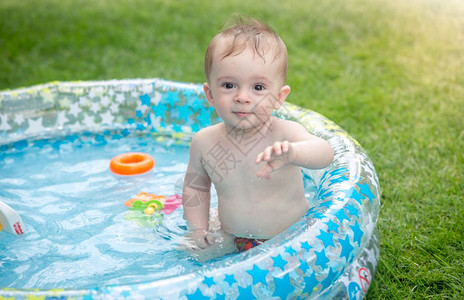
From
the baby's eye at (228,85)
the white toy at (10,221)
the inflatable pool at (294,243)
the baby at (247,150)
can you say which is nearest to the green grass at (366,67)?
the inflatable pool at (294,243)

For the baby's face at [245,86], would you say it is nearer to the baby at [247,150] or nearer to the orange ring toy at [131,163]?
the baby at [247,150]

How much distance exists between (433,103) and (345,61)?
1.47 m

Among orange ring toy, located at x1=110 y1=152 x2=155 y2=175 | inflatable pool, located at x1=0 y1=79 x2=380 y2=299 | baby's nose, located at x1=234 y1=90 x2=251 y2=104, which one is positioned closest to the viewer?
inflatable pool, located at x1=0 y1=79 x2=380 y2=299

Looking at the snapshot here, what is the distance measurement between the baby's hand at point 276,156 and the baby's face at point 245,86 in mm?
274

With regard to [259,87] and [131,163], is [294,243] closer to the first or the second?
[259,87]

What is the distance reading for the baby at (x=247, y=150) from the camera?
2.16 meters

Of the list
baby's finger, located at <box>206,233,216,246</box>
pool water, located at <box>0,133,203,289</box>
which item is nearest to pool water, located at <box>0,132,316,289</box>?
pool water, located at <box>0,133,203,289</box>

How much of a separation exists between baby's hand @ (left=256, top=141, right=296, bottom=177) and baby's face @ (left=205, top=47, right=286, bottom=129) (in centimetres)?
27

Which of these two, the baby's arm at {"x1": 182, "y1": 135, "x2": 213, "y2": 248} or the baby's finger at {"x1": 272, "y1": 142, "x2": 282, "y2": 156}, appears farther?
the baby's arm at {"x1": 182, "y1": 135, "x2": 213, "y2": 248}

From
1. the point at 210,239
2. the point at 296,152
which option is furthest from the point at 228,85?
the point at 210,239

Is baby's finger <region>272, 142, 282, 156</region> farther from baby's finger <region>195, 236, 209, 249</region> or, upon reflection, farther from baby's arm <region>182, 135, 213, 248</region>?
baby's finger <region>195, 236, 209, 249</region>

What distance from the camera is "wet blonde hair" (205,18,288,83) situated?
2.17 meters

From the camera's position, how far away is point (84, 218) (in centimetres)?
296

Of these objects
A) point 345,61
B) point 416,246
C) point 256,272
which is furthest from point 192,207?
point 345,61
